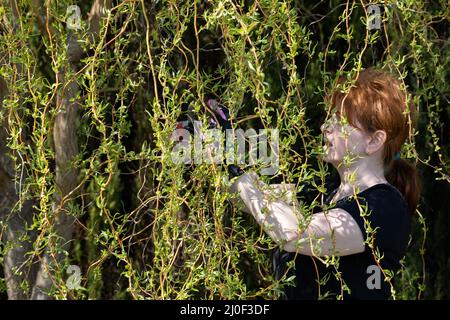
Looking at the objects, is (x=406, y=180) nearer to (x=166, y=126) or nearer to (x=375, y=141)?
(x=375, y=141)

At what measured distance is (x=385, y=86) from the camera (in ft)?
7.73

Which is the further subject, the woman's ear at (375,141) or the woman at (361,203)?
the woman's ear at (375,141)

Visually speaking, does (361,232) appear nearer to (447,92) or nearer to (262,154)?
(262,154)

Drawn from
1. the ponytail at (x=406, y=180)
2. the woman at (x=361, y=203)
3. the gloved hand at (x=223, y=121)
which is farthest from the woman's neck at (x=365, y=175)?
the gloved hand at (x=223, y=121)

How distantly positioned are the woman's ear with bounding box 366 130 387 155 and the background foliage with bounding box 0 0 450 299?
0.24 feet

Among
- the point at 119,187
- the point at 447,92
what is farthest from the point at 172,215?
the point at 447,92

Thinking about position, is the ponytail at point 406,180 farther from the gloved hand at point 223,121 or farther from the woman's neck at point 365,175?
the gloved hand at point 223,121

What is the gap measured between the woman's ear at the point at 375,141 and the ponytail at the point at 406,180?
156 mm

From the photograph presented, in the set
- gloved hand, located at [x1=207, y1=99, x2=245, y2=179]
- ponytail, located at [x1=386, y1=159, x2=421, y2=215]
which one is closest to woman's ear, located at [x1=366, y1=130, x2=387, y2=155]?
ponytail, located at [x1=386, y1=159, x2=421, y2=215]

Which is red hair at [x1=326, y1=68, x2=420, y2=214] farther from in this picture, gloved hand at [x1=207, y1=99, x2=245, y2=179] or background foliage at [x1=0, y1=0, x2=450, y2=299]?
gloved hand at [x1=207, y1=99, x2=245, y2=179]

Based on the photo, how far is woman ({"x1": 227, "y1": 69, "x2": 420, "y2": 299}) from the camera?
221 centimetres

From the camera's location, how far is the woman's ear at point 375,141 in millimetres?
2330
